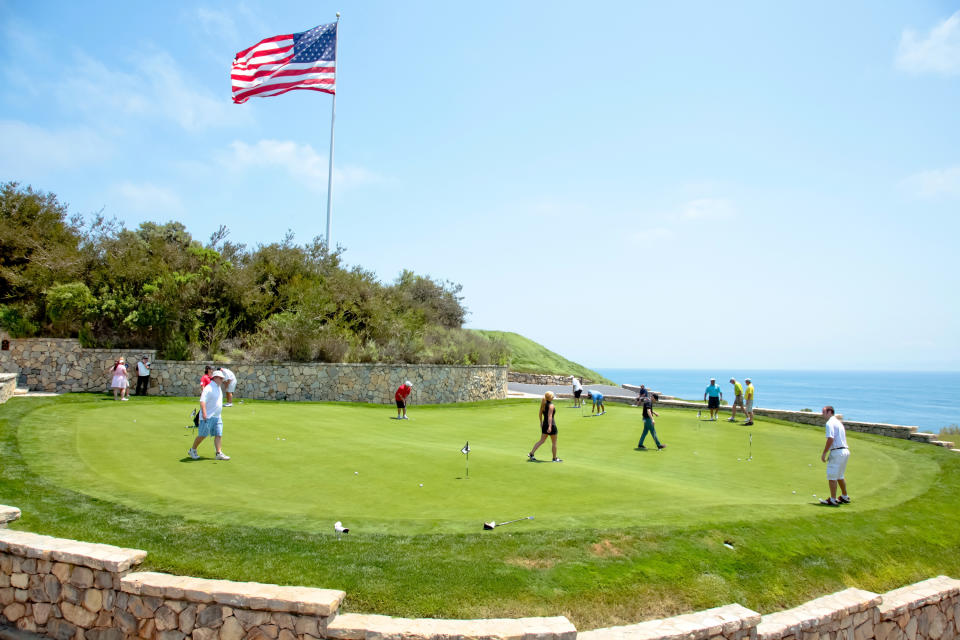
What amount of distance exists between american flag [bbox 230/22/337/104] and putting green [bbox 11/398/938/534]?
57.5ft

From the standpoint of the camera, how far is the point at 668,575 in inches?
302

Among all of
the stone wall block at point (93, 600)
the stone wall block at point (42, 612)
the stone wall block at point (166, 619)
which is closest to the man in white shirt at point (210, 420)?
the stone wall block at point (42, 612)

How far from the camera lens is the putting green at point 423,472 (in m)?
9.55

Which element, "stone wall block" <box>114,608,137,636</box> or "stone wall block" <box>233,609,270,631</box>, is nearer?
"stone wall block" <box>233,609,270,631</box>

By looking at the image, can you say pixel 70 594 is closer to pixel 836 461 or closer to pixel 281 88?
pixel 836 461

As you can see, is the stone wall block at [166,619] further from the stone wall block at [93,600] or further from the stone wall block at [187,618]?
the stone wall block at [93,600]

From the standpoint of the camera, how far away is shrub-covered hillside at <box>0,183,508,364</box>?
29.1 m

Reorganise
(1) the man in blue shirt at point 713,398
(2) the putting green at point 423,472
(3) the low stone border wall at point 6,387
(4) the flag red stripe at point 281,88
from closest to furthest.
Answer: (2) the putting green at point 423,472, (3) the low stone border wall at point 6,387, (1) the man in blue shirt at point 713,398, (4) the flag red stripe at point 281,88

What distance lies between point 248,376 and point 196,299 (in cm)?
610

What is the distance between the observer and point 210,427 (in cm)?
1316

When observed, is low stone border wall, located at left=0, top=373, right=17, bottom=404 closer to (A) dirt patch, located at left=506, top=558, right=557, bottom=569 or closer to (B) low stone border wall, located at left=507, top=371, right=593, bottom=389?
(A) dirt patch, located at left=506, top=558, right=557, bottom=569

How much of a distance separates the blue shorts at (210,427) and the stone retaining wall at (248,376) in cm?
1576

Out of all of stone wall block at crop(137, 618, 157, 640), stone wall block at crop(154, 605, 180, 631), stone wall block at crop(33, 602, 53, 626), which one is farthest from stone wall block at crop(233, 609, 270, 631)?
stone wall block at crop(33, 602, 53, 626)

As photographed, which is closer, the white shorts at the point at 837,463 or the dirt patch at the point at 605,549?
the dirt patch at the point at 605,549
